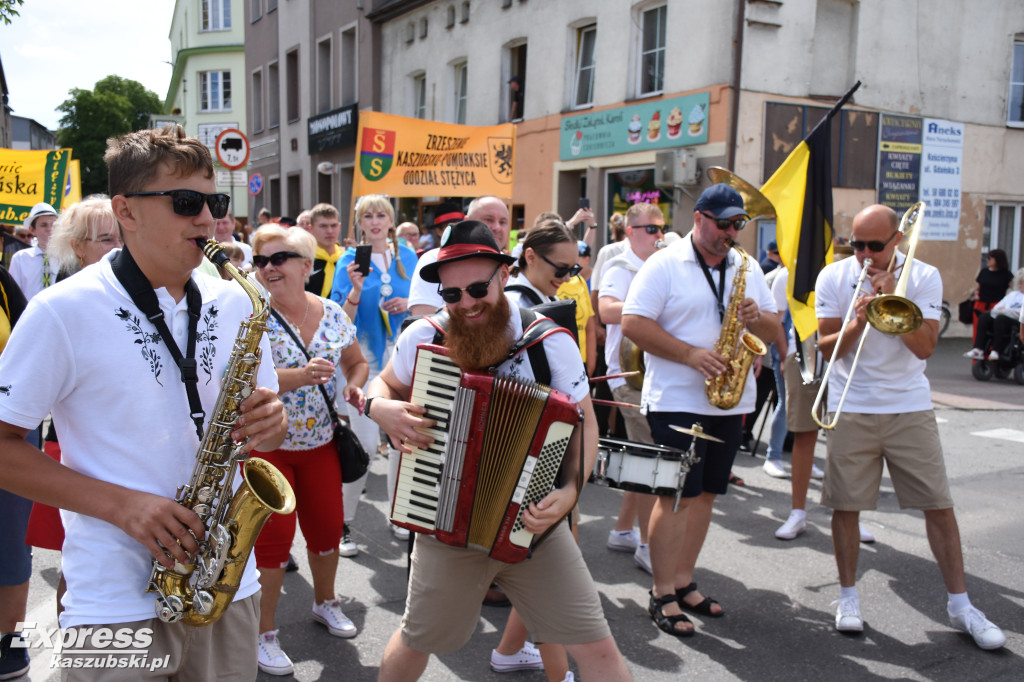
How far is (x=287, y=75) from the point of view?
98.2 ft

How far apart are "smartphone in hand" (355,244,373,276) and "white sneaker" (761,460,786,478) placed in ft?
13.1

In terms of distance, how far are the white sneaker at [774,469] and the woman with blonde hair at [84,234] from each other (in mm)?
5537

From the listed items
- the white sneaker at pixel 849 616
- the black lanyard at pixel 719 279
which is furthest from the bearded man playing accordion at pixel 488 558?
the white sneaker at pixel 849 616

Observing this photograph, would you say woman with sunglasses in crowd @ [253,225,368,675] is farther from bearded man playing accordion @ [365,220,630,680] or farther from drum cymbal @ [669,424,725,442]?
drum cymbal @ [669,424,725,442]

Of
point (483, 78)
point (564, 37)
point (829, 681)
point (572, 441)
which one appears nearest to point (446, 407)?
point (572, 441)

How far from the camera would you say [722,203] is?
167 inches

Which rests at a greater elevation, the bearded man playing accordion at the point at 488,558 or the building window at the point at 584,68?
the building window at the point at 584,68

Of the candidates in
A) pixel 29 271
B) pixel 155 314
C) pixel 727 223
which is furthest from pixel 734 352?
pixel 29 271

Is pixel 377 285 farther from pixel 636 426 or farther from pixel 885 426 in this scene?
pixel 885 426

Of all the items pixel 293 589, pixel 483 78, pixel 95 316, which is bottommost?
pixel 293 589

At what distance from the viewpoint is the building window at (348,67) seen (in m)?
26.0

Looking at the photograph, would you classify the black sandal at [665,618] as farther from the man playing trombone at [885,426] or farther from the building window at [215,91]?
the building window at [215,91]

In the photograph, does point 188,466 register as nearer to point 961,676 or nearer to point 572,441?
point 572,441

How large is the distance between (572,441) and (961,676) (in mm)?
2423
